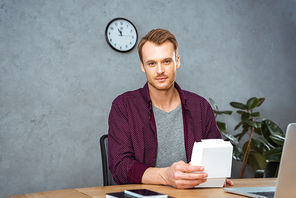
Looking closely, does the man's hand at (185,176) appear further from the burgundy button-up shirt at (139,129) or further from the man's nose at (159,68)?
the man's nose at (159,68)

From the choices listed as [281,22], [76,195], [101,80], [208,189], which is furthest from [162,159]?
[281,22]

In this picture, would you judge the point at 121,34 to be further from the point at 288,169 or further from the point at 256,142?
the point at 288,169

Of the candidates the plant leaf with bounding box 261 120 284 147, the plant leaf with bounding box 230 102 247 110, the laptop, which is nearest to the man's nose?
the laptop

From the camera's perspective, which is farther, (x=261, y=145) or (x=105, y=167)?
(x=261, y=145)

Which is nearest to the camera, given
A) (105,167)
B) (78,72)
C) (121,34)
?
(105,167)

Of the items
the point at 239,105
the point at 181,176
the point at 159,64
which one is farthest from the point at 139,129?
the point at 239,105

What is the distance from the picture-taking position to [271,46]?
366cm

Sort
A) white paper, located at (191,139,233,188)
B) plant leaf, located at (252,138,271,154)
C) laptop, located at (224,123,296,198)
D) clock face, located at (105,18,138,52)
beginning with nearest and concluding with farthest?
laptop, located at (224,123,296,198) < white paper, located at (191,139,233,188) < clock face, located at (105,18,138,52) < plant leaf, located at (252,138,271,154)

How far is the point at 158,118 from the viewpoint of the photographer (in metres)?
1.71

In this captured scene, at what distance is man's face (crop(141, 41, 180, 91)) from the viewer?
163 cm

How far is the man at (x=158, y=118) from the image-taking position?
157 centimetres

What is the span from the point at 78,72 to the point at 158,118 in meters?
1.28

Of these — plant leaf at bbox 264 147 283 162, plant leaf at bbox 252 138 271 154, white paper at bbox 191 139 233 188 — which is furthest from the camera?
plant leaf at bbox 252 138 271 154

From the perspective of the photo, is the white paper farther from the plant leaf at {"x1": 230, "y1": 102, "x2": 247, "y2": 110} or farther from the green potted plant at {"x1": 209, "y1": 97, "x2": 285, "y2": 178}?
the plant leaf at {"x1": 230, "y1": 102, "x2": 247, "y2": 110}
